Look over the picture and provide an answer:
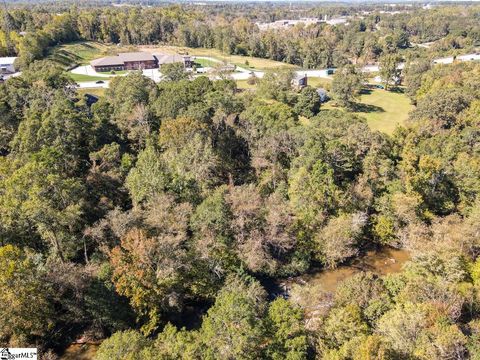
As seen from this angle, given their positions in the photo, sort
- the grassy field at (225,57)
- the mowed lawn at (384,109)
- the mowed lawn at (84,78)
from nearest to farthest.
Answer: the mowed lawn at (384,109) < the mowed lawn at (84,78) < the grassy field at (225,57)

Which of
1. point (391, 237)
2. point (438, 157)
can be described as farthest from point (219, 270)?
point (438, 157)

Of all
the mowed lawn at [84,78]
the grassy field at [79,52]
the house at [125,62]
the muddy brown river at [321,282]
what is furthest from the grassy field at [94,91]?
the muddy brown river at [321,282]

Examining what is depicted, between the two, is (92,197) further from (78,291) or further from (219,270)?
(219,270)

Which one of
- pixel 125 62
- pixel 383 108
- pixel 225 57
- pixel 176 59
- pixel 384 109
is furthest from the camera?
pixel 225 57

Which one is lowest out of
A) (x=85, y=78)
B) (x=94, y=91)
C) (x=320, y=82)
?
(x=320, y=82)

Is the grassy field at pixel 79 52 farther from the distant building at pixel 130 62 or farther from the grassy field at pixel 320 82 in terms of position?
the grassy field at pixel 320 82

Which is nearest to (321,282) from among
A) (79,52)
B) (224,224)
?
(224,224)

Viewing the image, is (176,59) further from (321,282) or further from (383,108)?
(321,282)
